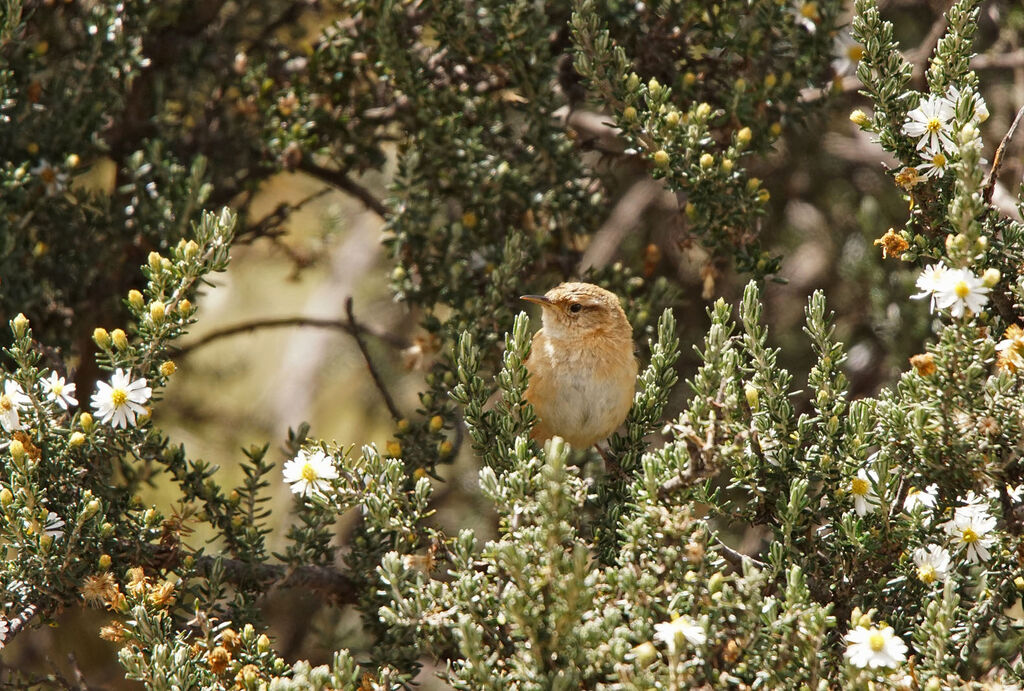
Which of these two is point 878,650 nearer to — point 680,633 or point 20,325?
point 680,633

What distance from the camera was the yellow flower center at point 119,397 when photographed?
317 centimetres

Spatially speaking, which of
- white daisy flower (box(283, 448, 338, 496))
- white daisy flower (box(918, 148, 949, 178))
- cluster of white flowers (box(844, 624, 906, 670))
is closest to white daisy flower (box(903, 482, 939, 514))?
cluster of white flowers (box(844, 624, 906, 670))

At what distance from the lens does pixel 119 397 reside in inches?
125

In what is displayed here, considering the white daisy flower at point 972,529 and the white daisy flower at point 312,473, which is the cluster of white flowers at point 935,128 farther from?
the white daisy flower at point 312,473

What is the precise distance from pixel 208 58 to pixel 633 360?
2.59 metres

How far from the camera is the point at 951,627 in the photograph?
2.68 metres

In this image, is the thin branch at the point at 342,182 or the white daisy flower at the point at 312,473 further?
the thin branch at the point at 342,182

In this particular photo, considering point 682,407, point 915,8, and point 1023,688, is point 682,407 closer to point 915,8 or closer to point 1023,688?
point 915,8

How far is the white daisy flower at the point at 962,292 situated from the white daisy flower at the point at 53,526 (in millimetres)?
2836

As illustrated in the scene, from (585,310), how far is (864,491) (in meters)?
1.67

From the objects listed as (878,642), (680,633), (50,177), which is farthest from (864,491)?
(50,177)

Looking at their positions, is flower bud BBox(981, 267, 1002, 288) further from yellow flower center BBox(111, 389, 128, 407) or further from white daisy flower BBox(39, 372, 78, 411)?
white daisy flower BBox(39, 372, 78, 411)

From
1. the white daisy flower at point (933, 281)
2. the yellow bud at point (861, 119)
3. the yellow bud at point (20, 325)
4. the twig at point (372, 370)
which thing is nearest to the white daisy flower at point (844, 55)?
the yellow bud at point (861, 119)

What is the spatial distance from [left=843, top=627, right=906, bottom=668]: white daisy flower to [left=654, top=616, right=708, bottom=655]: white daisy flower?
1.29 feet
